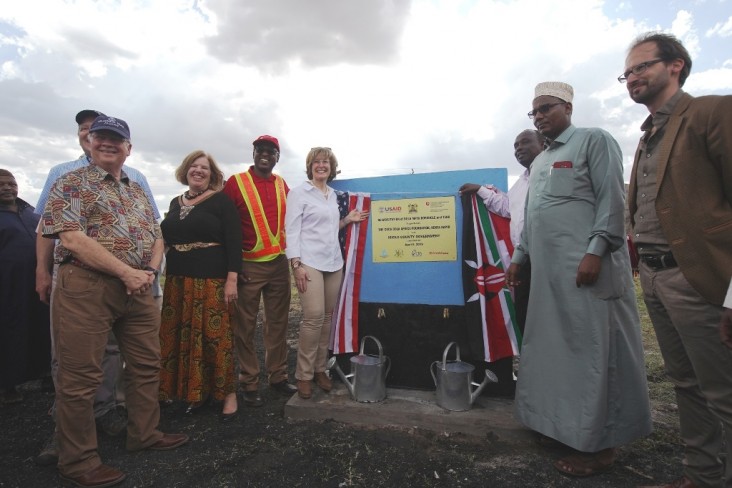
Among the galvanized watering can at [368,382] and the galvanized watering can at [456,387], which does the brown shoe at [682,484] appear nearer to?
the galvanized watering can at [456,387]

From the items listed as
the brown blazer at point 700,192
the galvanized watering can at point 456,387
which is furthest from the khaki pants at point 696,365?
the galvanized watering can at point 456,387

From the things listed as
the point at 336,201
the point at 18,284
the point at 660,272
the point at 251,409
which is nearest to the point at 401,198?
the point at 336,201

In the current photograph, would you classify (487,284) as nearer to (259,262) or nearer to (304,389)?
(304,389)

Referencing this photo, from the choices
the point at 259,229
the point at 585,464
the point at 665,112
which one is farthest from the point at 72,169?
the point at 585,464

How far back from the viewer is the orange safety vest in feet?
12.7

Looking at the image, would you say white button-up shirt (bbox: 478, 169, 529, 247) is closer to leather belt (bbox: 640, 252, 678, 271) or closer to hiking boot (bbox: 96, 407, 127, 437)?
leather belt (bbox: 640, 252, 678, 271)

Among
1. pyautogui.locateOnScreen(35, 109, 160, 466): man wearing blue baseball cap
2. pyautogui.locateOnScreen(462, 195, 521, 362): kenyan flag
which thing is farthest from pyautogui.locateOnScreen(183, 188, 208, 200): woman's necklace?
pyautogui.locateOnScreen(462, 195, 521, 362): kenyan flag

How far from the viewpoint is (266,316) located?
4090mm

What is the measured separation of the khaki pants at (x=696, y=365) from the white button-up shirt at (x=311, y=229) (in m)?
2.42

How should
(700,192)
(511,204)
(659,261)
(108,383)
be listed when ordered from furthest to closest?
(511,204) < (108,383) < (659,261) < (700,192)

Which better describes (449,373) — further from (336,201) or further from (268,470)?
(336,201)

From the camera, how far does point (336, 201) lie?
4.04 metres

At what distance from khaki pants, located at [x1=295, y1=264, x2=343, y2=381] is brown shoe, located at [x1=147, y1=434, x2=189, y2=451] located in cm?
105

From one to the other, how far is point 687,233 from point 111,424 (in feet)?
13.9
